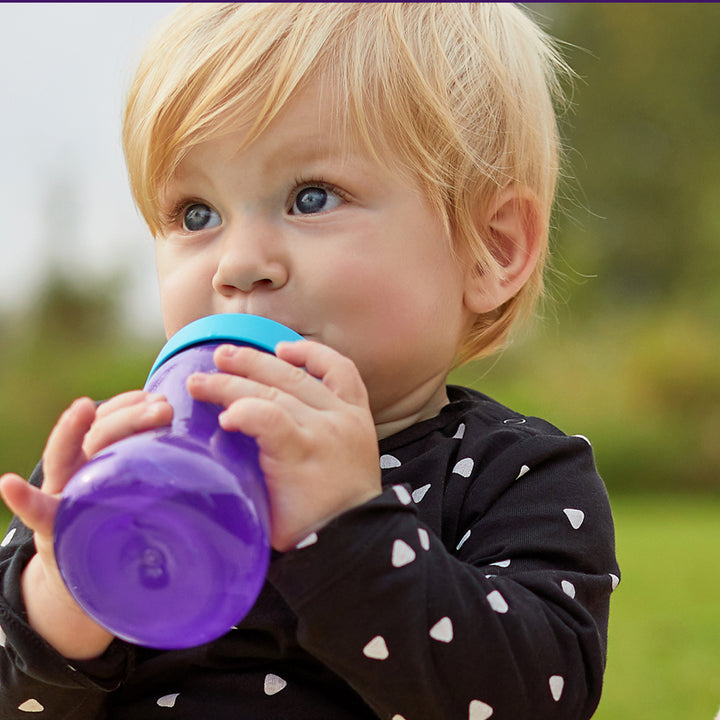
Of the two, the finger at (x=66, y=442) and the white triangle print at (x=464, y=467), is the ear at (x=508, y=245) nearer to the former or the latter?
the white triangle print at (x=464, y=467)

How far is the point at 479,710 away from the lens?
90 centimetres

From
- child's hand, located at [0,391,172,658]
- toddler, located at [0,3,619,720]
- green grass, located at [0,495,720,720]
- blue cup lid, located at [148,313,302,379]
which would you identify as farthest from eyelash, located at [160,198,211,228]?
green grass, located at [0,495,720,720]

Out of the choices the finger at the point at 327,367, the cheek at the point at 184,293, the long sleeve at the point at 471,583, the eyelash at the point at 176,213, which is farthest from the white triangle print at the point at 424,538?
the eyelash at the point at 176,213

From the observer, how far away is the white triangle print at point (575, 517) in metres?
1.04

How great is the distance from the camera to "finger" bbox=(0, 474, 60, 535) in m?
0.79

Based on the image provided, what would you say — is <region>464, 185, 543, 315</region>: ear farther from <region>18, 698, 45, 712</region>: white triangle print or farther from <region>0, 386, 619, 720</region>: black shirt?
<region>18, 698, 45, 712</region>: white triangle print

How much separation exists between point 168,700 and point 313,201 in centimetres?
51

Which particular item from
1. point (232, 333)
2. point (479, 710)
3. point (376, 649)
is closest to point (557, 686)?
point (479, 710)

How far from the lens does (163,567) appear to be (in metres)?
0.74

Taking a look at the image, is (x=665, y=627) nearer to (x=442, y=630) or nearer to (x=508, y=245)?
(x=508, y=245)

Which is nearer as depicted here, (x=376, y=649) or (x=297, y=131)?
(x=376, y=649)

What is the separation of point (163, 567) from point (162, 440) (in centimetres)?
9

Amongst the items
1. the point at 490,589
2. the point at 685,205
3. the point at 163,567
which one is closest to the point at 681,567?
the point at 490,589

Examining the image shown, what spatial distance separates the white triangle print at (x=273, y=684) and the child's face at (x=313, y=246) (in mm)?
316
